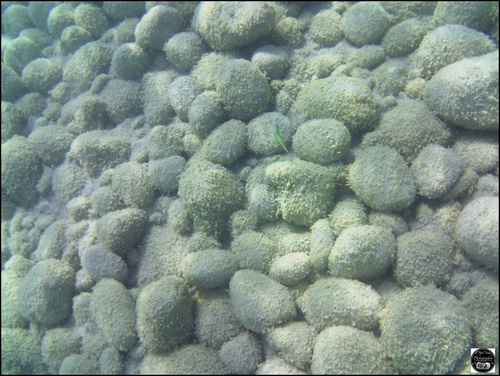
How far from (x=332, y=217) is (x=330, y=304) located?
2.79ft

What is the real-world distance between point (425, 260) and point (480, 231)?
49 centimetres

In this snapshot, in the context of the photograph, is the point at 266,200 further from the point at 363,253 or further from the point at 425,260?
the point at 425,260

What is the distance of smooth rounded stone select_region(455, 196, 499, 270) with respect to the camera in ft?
9.07

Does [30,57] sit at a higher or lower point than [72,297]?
higher

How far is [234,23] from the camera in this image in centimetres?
421

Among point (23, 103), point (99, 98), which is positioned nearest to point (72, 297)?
point (99, 98)

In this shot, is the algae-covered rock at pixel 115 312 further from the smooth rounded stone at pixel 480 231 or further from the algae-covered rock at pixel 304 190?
the smooth rounded stone at pixel 480 231

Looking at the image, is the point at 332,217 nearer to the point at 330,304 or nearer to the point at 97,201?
the point at 330,304

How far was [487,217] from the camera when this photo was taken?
2.82m

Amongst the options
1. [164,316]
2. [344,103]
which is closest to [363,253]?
[344,103]

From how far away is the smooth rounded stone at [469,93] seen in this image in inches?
121

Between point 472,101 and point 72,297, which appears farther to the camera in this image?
point 72,297

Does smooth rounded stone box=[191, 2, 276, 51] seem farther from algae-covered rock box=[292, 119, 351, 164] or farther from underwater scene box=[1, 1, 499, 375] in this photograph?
algae-covered rock box=[292, 119, 351, 164]

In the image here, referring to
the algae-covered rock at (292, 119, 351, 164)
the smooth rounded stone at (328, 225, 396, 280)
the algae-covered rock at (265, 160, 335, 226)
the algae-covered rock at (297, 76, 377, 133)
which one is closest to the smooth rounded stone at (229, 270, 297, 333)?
the smooth rounded stone at (328, 225, 396, 280)
